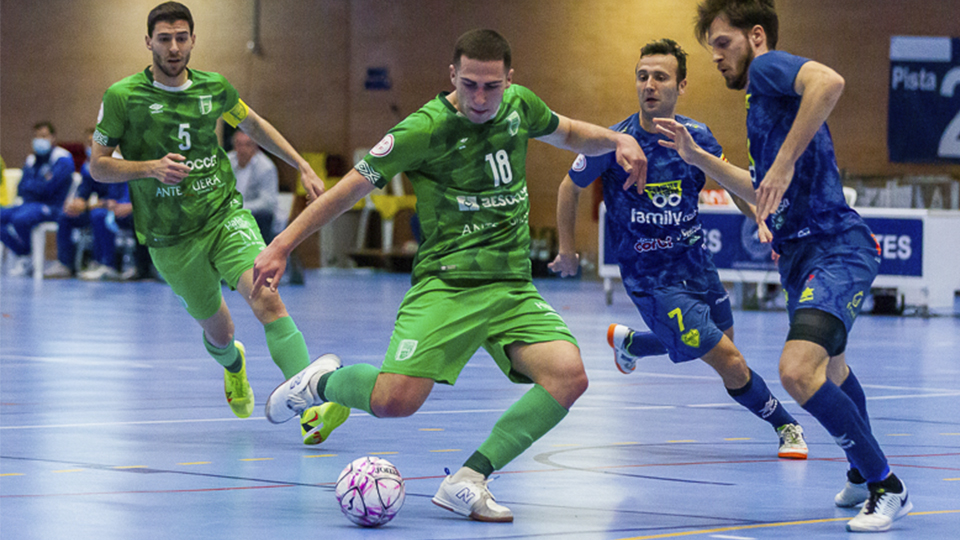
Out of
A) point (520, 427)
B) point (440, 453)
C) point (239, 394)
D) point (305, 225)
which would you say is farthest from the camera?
point (239, 394)

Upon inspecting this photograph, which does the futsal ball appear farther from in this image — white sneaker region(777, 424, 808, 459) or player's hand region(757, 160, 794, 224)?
white sneaker region(777, 424, 808, 459)

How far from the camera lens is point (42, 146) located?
21656 millimetres

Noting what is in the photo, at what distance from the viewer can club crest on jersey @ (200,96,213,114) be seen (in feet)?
23.8

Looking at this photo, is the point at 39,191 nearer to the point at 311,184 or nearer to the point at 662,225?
the point at 311,184

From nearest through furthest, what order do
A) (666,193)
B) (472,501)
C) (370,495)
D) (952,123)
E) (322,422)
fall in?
(370,495), (472,501), (322,422), (666,193), (952,123)

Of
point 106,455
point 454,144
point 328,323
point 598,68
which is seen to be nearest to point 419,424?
point 106,455

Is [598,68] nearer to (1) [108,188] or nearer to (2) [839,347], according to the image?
(1) [108,188]

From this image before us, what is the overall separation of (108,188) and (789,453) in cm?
1689

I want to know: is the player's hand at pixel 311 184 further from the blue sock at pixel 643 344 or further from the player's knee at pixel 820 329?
the player's knee at pixel 820 329

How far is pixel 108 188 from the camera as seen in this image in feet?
70.5

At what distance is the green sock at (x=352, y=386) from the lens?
201 inches

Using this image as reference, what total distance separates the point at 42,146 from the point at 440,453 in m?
17.0

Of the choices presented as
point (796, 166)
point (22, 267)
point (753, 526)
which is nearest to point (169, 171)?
point (796, 166)

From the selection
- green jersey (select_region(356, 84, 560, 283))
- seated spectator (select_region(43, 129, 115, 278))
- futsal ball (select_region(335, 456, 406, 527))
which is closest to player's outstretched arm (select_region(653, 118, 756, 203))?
green jersey (select_region(356, 84, 560, 283))
